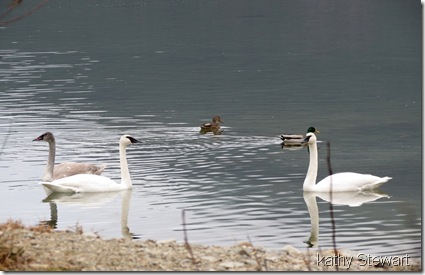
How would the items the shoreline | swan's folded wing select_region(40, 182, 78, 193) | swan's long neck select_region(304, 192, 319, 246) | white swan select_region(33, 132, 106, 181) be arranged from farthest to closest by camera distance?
white swan select_region(33, 132, 106, 181) < swan's folded wing select_region(40, 182, 78, 193) < swan's long neck select_region(304, 192, 319, 246) < the shoreline

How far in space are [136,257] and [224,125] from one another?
15.5 metres

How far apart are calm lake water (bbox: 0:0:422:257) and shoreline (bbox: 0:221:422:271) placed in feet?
5.78

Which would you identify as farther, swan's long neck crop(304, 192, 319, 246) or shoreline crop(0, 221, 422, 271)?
swan's long neck crop(304, 192, 319, 246)

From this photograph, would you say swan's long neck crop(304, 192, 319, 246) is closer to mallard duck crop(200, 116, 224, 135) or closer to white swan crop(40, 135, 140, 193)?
white swan crop(40, 135, 140, 193)

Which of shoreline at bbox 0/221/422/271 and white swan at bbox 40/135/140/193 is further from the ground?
white swan at bbox 40/135/140/193

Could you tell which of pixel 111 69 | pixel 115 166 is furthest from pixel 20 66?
pixel 115 166

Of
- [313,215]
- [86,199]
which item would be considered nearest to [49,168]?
[86,199]

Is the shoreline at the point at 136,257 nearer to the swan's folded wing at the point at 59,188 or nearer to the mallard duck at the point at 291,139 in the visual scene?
the swan's folded wing at the point at 59,188

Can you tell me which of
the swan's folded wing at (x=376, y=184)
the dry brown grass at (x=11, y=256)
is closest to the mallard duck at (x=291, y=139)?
the swan's folded wing at (x=376, y=184)

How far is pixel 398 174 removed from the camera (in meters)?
18.6

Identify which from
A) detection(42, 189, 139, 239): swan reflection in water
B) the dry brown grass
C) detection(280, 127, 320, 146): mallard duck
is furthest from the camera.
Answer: detection(280, 127, 320, 146): mallard duck

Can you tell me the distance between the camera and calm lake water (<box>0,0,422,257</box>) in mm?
15016

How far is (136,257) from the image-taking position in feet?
32.7

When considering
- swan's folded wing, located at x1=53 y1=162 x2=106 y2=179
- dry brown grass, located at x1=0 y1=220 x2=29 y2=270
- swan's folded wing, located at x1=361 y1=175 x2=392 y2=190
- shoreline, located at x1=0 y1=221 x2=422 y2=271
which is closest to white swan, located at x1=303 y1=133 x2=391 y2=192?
swan's folded wing, located at x1=361 y1=175 x2=392 y2=190
